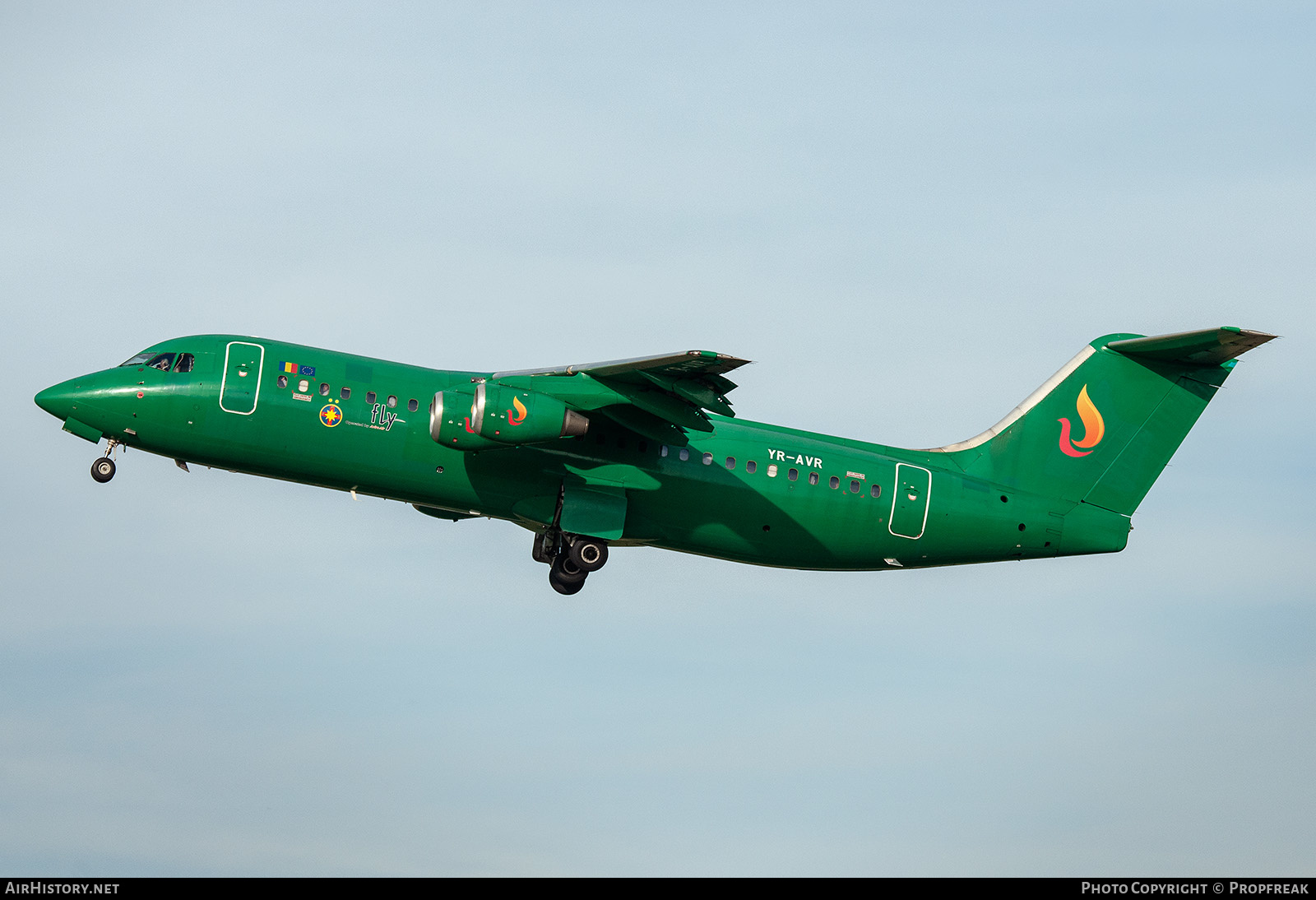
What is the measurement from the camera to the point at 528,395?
83.3ft

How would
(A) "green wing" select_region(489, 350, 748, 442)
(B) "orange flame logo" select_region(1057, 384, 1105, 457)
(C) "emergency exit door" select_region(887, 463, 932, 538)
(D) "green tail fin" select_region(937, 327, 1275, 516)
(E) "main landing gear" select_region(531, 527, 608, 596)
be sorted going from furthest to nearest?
(B) "orange flame logo" select_region(1057, 384, 1105, 457)
(D) "green tail fin" select_region(937, 327, 1275, 516)
(C) "emergency exit door" select_region(887, 463, 932, 538)
(E) "main landing gear" select_region(531, 527, 608, 596)
(A) "green wing" select_region(489, 350, 748, 442)

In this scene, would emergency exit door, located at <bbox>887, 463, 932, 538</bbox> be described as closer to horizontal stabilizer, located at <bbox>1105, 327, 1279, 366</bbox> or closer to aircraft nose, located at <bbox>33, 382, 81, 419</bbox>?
horizontal stabilizer, located at <bbox>1105, 327, 1279, 366</bbox>

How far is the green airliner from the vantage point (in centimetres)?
2550

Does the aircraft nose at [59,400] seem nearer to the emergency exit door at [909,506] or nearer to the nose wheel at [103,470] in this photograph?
the nose wheel at [103,470]

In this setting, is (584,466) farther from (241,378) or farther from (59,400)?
(59,400)

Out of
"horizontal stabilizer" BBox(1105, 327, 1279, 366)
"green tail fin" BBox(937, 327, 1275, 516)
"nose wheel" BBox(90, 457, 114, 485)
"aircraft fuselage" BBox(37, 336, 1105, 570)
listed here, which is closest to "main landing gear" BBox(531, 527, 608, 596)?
"aircraft fuselage" BBox(37, 336, 1105, 570)

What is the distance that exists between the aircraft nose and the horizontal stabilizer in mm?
19035

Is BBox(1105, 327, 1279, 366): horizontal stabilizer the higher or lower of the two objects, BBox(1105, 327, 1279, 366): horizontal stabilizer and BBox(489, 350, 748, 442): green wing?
the higher

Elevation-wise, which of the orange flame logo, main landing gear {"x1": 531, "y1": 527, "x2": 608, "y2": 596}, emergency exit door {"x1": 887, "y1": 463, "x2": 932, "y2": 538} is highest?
the orange flame logo

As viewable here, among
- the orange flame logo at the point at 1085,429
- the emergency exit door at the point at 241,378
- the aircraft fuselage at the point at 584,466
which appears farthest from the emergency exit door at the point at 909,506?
the emergency exit door at the point at 241,378

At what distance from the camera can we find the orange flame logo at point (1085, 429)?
97.3ft

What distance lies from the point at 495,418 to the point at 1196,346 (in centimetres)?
1326

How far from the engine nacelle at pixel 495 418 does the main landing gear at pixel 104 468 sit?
537cm

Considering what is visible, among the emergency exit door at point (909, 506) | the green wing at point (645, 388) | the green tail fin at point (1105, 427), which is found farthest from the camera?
the green tail fin at point (1105, 427)
